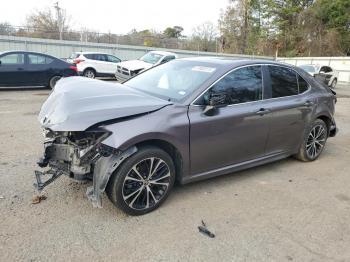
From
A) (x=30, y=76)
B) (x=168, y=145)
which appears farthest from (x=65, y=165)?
(x=30, y=76)

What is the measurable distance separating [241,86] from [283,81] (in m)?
0.98

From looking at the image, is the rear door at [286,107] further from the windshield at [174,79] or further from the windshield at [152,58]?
the windshield at [152,58]

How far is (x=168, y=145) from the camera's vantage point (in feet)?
12.5

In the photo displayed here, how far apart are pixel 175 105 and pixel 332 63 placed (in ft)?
114

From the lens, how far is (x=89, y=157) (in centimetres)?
347

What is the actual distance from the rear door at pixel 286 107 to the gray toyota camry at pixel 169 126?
0.05 feet

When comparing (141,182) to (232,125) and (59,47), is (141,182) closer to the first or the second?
(232,125)

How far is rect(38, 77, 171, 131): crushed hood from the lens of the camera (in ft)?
10.9

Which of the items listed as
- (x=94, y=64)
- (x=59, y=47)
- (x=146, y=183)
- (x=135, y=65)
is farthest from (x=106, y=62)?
(x=146, y=183)

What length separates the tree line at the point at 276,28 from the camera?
1692 inches

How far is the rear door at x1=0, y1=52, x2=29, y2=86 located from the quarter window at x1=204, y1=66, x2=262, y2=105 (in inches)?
398

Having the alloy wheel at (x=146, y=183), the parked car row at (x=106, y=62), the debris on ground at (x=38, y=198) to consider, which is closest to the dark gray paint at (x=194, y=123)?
the alloy wheel at (x=146, y=183)

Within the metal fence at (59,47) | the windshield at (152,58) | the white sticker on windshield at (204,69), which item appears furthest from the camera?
the metal fence at (59,47)

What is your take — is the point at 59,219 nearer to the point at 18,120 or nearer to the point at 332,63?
the point at 18,120
